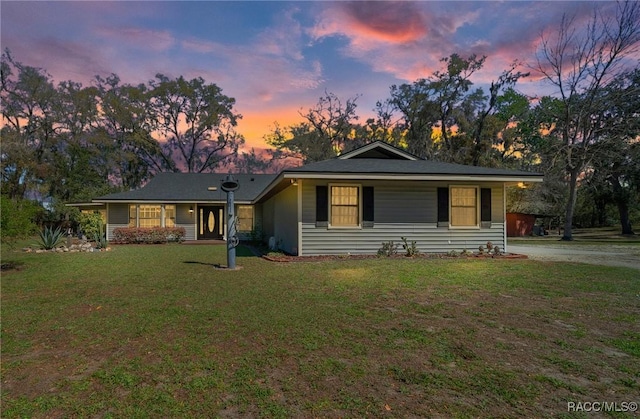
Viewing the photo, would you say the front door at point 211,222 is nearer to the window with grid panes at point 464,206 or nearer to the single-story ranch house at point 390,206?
the single-story ranch house at point 390,206

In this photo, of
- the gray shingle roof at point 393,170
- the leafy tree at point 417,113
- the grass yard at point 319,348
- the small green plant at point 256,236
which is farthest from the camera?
the leafy tree at point 417,113

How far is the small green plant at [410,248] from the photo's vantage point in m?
12.4

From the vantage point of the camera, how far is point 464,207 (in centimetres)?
1320

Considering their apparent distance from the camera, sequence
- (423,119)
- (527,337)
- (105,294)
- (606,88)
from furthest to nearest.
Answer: (423,119) < (606,88) < (105,294) < (527,337)

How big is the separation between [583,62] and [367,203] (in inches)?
786

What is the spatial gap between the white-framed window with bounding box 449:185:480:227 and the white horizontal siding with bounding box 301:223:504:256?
0.30 meters

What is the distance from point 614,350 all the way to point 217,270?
817 centimetres

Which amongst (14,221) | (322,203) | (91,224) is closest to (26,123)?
(91,224)

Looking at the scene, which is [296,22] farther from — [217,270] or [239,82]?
[217,270]

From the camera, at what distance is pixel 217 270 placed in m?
9.68

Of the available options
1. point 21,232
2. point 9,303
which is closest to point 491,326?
point 9,303

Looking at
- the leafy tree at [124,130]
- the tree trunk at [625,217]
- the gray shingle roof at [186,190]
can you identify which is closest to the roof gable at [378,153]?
the gray shingle roof at [186,190]

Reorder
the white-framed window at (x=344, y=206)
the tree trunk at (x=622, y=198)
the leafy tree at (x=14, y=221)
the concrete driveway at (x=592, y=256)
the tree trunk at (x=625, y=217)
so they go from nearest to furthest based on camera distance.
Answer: the leafy tree at (x=14, y=221) < the concrete driveway at (x=592, y=256) < the white-framed window at (x=344, y=206) < the tree trunk at (x=622, y=198) < the tree trunk at (x=625, y=217)

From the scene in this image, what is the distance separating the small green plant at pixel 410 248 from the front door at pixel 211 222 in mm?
13468
